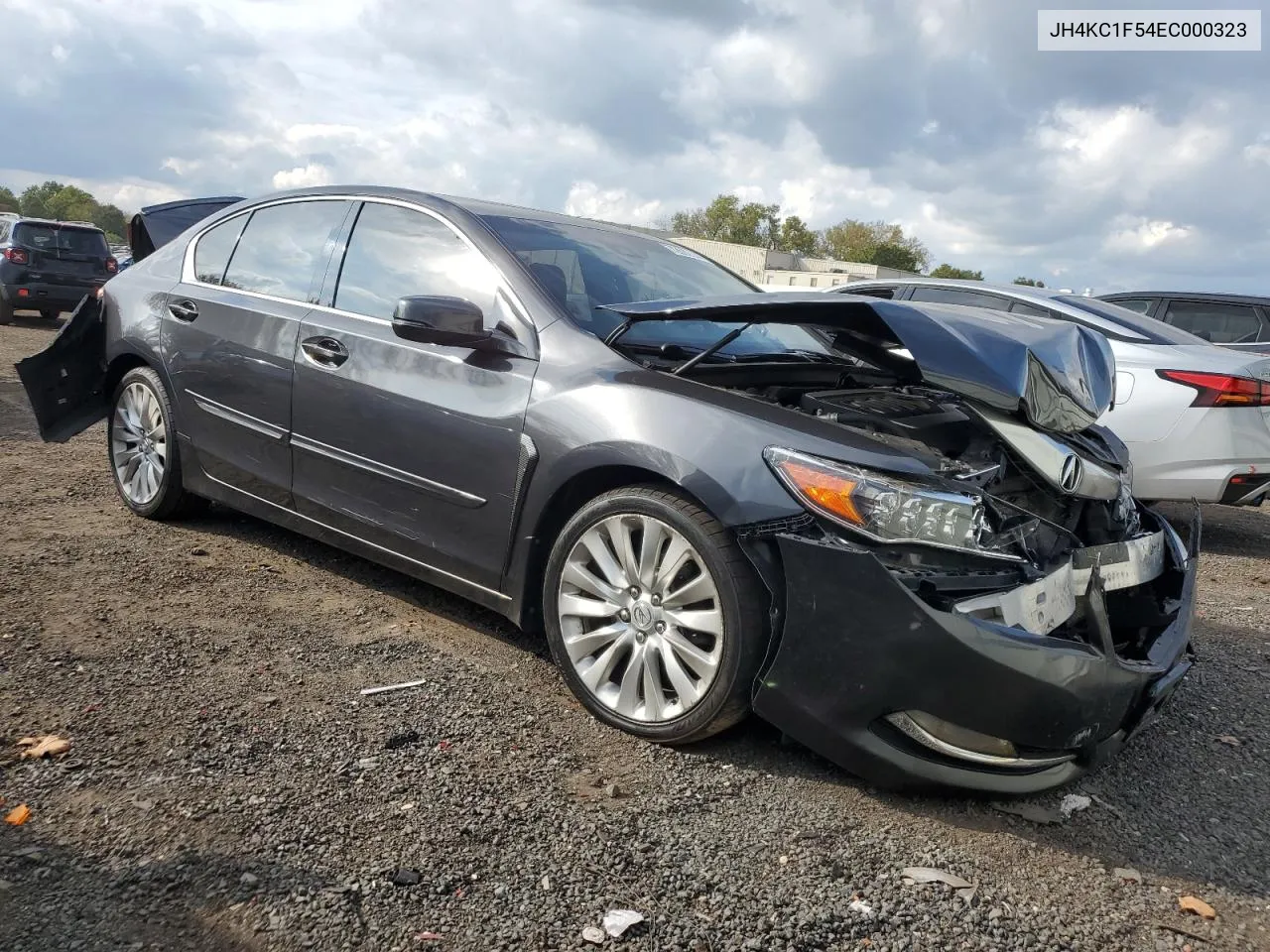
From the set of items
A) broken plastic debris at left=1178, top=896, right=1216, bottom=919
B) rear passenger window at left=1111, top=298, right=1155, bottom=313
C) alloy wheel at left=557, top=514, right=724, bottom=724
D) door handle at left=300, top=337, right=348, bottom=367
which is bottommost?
broken plastic debris at left=1178, top=896, right=1216, bottom=919

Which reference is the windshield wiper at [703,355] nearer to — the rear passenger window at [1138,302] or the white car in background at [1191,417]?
the white car in background at [1191,417]

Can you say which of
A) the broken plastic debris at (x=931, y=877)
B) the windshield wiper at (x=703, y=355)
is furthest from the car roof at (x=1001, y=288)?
the broken plastic debris at (x=931, y=877)

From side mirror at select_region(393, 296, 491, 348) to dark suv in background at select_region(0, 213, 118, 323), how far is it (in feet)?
49.6

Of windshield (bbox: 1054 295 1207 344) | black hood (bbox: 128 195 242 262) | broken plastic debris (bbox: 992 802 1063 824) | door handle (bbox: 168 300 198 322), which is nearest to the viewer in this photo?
broken plastic debris (bbox: 992 802 1063 824)

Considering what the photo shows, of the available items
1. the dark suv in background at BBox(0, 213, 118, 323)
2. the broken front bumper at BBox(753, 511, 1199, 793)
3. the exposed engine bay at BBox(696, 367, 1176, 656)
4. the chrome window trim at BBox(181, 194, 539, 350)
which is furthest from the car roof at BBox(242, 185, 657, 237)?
the dark suv in background at BBox(0, 213, 118, 323)

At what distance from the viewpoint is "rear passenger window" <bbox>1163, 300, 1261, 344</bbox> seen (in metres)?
9.37

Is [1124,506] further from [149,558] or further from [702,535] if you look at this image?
[149,558]

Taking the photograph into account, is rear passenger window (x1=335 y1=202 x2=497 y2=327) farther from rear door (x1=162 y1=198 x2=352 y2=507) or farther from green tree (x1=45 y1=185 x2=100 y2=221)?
green tree (x1=45 y1=185 x2=100 y2=221)

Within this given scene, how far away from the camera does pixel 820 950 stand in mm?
2070

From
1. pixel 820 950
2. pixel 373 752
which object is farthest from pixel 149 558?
pixel 820 950

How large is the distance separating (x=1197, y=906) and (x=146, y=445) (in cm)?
459

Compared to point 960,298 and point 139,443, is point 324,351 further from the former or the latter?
point 960,298

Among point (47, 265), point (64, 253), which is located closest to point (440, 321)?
point (47, 265)

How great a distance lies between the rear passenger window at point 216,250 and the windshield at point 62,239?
1358 cm
